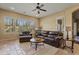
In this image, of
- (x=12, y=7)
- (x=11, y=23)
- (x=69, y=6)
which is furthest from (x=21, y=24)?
(x=69, y=6)

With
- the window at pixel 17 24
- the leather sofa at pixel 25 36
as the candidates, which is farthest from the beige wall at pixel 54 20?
the leather sofa at pixel 25 36

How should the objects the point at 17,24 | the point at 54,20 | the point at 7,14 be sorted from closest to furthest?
the point at 7,14 < the point at 17,24 < the point at 54,20

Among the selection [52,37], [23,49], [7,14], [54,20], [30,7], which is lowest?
[23,49]

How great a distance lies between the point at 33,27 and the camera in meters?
2.66

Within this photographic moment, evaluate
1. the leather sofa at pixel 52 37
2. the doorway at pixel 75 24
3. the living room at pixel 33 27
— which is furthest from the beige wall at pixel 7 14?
the doorway at pixel 75 24

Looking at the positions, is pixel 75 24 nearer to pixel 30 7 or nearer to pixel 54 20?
pixel 54 20

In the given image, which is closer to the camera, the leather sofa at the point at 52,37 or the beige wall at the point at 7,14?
the beige wall at the point at 7,14

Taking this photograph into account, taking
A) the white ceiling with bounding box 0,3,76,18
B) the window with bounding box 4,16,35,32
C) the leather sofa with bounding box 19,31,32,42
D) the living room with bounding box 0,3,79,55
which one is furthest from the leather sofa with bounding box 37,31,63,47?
the white ceiling with bounding box 0,3,76,18

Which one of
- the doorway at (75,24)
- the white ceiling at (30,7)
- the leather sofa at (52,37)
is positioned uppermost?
the white ceiling at (30,7)

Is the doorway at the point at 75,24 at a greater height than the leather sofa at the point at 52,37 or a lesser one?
greater

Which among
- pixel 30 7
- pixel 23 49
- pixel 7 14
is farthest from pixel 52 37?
pixel 7 14

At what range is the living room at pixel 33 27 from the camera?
2.56 meters

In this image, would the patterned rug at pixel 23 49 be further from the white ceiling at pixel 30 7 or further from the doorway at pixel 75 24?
the white ceiling at pixel 30 7
